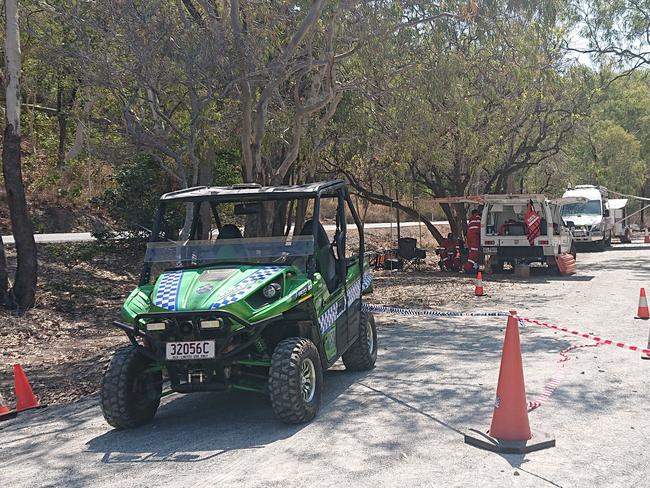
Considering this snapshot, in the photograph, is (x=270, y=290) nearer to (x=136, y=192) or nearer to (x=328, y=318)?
(x=328, y=318)

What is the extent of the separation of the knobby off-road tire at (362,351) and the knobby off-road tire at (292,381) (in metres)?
1.94

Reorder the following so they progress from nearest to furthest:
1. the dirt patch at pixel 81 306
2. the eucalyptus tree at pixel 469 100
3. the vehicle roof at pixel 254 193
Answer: the vehicle roof at pixel 254 193 < the dirt patch at pixel 81 306 < the eucalyptus tree at pixel 469 100

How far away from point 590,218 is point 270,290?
29.3 m

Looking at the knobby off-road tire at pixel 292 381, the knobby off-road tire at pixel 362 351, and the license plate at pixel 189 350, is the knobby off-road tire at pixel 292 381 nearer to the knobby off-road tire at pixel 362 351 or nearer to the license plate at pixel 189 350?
the license plate at pixel 189 350

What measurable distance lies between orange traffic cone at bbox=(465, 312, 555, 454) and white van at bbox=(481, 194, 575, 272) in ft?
49.2

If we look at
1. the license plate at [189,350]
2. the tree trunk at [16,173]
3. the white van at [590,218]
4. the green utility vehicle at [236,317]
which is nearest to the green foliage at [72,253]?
the tree trunk at [16,173]

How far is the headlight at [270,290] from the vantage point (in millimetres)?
6539

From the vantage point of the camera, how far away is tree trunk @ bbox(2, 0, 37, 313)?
12875 millimetres

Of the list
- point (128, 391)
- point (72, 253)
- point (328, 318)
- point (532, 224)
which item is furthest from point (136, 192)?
point (128, 391)

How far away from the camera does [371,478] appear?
16.8ft

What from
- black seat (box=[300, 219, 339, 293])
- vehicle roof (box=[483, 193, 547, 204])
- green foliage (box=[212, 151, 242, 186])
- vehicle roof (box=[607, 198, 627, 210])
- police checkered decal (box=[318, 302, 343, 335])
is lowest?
police checkered decal (box=[318, 302, 343, 335])

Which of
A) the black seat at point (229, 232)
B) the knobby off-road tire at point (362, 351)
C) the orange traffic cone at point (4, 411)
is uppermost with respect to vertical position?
the black seat at point (229, 232)

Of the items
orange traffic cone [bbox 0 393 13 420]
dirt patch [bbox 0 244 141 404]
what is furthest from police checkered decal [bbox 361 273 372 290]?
orange traffic cone [bbox 0 393 13 420]

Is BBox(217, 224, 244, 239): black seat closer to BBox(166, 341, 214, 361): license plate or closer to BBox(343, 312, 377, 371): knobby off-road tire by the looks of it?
BBox(343, 312, 377, 371): knobby off-road tire
